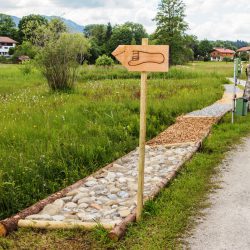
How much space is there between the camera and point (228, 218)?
5.52 meters

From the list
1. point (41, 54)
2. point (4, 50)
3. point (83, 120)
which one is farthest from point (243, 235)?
point (4, 50)

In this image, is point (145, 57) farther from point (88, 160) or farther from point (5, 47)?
point (5, 47)

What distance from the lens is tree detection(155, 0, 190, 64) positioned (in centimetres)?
5878

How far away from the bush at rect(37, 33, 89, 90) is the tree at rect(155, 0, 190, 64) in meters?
41.0

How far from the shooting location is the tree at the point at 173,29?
58.8 meters

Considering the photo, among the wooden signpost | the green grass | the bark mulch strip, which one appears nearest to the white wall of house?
the bark mulch strip

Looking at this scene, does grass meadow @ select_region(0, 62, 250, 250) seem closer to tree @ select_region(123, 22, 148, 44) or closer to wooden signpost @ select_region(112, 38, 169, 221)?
wooden signpost @ select_region(112, 38, 169, 221)

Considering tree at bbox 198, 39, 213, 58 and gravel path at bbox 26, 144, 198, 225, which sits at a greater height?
tree at bbox 198, 39, 213, 58

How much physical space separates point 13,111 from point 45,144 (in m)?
4.38

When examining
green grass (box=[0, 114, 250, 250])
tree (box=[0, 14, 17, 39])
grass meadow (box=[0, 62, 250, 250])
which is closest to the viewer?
green grass (box=[0, 114, 250, 250])

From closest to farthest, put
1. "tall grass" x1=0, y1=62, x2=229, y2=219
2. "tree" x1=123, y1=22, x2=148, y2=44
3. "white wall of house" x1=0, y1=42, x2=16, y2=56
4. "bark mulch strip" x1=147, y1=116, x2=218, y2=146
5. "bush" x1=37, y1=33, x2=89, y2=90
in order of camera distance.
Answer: "tall grass" x1=0, y1=62, x2=229, y2=219, "bark mulch strip" x1=147, y1=116, x2=218, y2=146, "bush" x1=37, y1=33, x2=89, y2=90, "tree" x1=123, y1=22, x2=148, y2=44, "white wall of house" x1=0, y1=42, x2=16, y2=56

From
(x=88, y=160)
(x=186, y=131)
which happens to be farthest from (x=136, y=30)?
(x=88, y=160)

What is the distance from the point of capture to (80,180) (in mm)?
6812

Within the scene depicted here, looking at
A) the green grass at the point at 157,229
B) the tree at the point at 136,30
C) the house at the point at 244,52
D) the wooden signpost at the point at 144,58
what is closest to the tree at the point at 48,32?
the house at the point at 244,52
